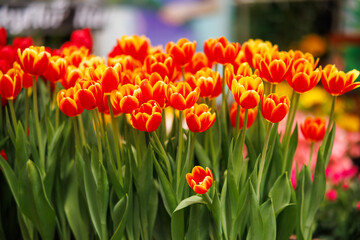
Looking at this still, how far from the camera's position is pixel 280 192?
2.30ft

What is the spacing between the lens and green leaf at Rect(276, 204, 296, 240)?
0.70 meters

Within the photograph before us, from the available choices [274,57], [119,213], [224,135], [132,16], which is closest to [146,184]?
[119,213]

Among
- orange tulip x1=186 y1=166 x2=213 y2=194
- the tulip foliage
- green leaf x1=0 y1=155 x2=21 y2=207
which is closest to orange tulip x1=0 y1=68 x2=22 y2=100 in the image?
the tulip foliage

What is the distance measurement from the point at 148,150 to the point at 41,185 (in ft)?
0.61

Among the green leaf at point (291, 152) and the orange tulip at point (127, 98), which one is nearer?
the orange tulip at point (127, 98)

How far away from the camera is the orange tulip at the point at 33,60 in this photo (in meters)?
0.71

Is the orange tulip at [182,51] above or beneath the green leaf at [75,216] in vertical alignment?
above

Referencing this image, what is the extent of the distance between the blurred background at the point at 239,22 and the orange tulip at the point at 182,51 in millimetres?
2567

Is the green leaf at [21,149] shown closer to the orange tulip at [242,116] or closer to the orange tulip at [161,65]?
the orange tulip at [161,65]

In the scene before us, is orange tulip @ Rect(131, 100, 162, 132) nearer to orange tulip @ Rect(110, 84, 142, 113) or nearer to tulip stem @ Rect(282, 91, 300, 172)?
orange tulip @ Rect(110, 84, 142, 113)

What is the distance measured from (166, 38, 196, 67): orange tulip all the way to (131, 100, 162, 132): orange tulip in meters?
0.17

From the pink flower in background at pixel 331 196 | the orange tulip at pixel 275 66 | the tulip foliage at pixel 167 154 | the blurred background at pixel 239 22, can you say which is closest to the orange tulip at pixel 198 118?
the tulip foliage at pixel 167 154

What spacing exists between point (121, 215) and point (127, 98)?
0.19m

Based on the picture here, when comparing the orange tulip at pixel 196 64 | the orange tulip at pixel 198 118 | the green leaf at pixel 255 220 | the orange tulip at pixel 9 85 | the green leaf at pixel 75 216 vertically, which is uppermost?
the orange tulip at pixel 196 64
